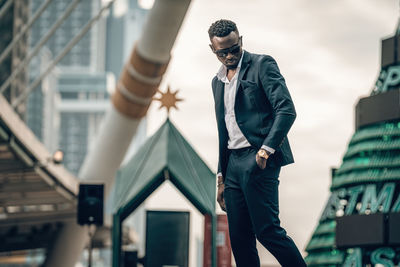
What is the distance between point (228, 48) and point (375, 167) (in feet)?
132

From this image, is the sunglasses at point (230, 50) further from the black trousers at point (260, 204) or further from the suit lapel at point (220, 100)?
the black trousers at point (260, 204)

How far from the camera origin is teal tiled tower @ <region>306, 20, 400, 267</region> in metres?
42.9

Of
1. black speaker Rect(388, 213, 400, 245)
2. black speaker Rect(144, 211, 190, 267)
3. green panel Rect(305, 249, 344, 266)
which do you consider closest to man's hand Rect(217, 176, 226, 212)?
black speaker Rect(144, 211, 190, 267)

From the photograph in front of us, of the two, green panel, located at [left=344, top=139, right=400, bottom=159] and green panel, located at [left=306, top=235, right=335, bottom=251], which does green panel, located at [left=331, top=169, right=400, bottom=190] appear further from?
green panel, located at [left=306, top=235, right=335, bottom=251]

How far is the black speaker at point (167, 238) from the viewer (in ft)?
34.1

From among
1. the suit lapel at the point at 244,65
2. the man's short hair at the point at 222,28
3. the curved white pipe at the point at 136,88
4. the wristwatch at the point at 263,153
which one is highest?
the curved white pipe at the point at 136,88

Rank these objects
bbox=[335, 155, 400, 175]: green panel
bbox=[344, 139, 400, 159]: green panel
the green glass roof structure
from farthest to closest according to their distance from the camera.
Answer: bbox=[344, 139, 400, 159]: green panel
bbox=[335, 155, 400, 175]: green panel
the green glass roof structure

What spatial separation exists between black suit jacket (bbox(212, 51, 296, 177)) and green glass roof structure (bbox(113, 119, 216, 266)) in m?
5.25

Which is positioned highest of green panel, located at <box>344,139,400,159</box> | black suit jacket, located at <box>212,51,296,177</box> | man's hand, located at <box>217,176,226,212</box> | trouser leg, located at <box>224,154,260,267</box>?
green panel, located at <box>344,139,400,159</box>

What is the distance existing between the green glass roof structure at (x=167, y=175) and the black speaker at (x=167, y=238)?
258mm

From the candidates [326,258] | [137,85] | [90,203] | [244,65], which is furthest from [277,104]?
[326,258]

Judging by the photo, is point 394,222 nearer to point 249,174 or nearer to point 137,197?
point 137,197

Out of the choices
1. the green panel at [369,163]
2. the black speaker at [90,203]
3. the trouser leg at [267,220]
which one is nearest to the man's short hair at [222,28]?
the trouser leg at [267,220]

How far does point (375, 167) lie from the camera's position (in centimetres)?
4438
